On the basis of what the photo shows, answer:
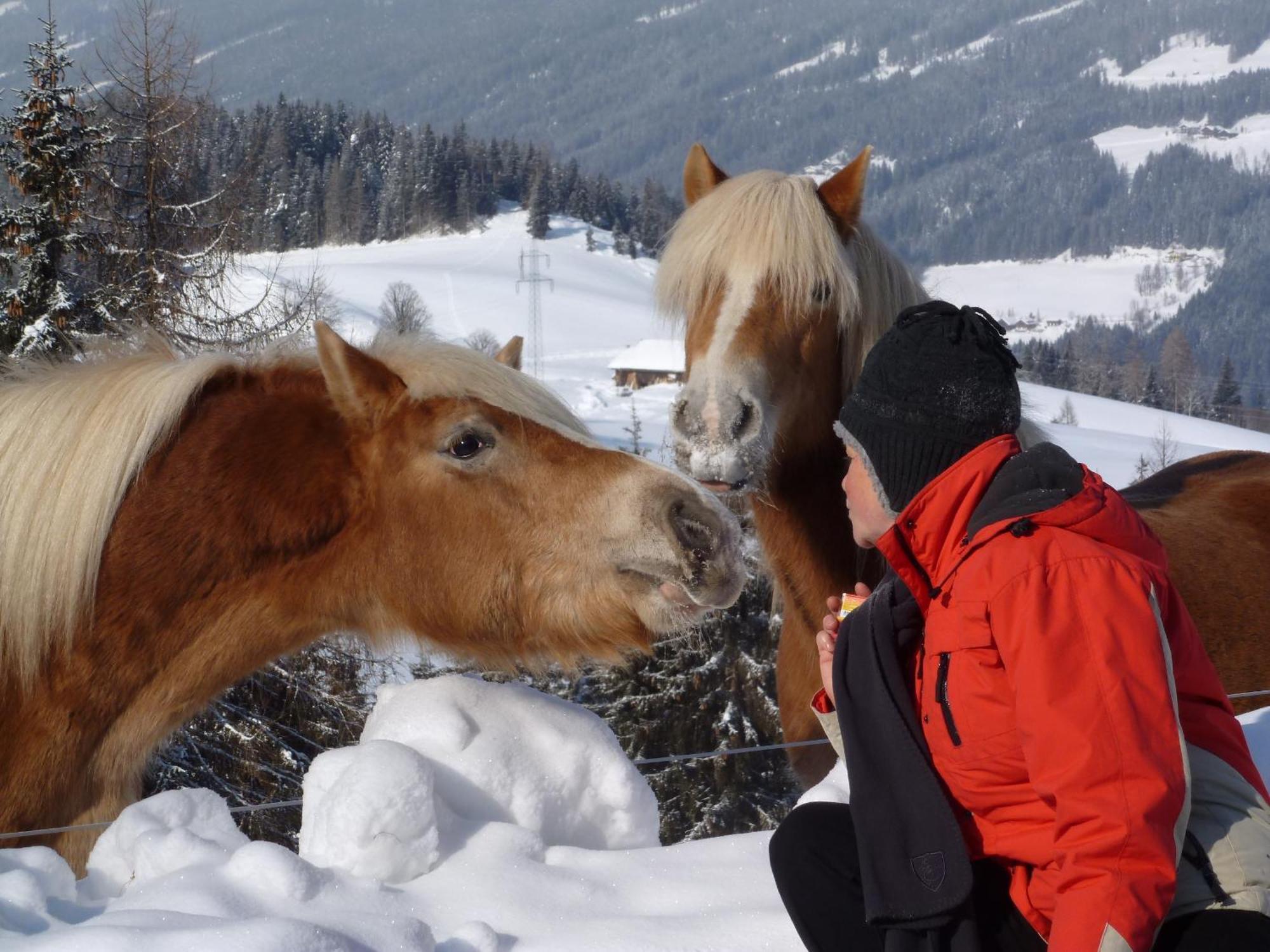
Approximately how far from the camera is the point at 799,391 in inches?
140

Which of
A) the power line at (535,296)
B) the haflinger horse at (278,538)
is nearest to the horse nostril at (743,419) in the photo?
the haflinger horse at (278,538)

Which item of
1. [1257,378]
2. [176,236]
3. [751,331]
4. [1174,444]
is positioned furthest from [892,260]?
[1257,378]

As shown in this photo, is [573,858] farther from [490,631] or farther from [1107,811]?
[1107,811]

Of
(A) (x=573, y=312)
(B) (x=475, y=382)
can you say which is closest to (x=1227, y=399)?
(A) (x=573, y=312)

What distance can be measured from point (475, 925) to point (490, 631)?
0.88 metres

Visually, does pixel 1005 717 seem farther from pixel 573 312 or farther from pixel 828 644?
pixel 573 312

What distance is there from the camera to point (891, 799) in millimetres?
1891

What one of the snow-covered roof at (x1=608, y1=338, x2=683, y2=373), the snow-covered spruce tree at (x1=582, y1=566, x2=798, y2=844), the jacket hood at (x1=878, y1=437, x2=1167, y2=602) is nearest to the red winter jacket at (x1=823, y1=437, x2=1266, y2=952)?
the jacket hood at (x1=878, y1=437, x2=1167, y2=602)

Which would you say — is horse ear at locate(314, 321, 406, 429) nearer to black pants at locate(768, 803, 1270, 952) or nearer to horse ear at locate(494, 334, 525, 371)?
horse ear at locate(494, 334, 525, 371)

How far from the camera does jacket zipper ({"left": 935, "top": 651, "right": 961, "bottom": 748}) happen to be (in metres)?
1.84

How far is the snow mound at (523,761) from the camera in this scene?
107 inches

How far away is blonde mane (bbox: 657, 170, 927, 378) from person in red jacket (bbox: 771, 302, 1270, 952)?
4.81 ft

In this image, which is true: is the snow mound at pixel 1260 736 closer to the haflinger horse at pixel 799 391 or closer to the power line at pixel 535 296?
the haflinger horse at pixel 799 391

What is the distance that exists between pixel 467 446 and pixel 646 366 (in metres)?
62.3
